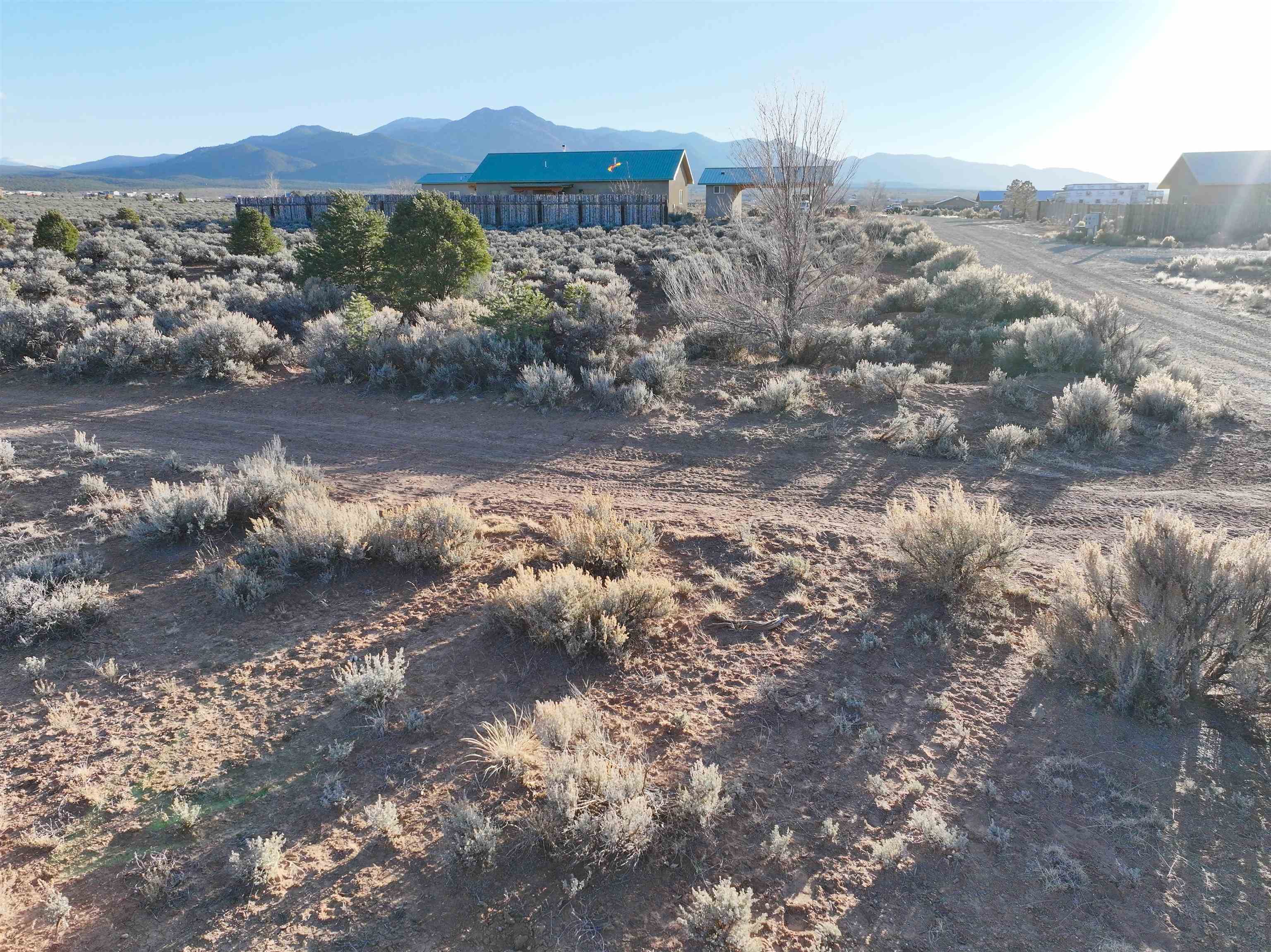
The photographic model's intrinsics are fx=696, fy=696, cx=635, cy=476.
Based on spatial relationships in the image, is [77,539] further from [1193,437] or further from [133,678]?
[1193,437]

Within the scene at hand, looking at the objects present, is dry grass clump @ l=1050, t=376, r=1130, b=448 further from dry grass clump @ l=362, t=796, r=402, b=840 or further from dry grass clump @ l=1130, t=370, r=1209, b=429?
dry grass clump @ l=362, t=796, r=402, b=840

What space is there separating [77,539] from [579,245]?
21809 millimetres

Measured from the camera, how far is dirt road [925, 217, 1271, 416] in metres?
10.3

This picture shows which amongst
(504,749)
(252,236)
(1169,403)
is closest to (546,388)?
(504,749)

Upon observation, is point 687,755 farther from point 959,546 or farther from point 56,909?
point 56,909

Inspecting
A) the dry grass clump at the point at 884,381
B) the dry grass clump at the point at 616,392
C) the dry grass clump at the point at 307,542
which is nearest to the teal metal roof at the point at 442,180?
the dry grass clump at the point at 616,392

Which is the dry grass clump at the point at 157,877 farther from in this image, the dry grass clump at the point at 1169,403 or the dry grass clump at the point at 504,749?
the dry grass clump at the point at 1169,403

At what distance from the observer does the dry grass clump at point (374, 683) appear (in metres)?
3.90

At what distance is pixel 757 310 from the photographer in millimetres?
11008

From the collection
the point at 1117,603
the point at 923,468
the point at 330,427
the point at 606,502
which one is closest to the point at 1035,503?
the point at 923,468

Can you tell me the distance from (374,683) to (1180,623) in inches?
178

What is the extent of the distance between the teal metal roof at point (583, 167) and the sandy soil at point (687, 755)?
39.7m

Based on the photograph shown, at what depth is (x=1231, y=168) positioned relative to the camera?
4525 centimetres

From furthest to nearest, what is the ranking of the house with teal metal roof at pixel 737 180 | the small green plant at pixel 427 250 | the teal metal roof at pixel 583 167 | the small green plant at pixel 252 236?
1. the teal metal roof at pixel 583 167
2. the small green plant at pixel 252 236
3. the small green plant at pixel 427 250
4. the house with teal metal roof at pixel 737 180
